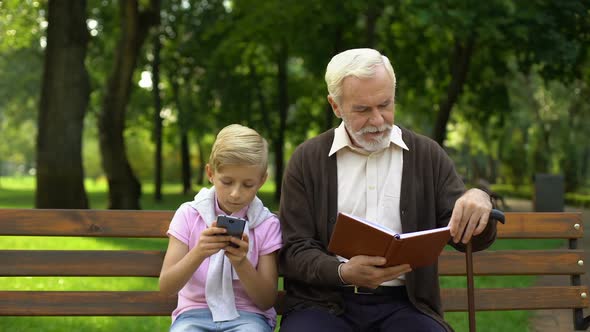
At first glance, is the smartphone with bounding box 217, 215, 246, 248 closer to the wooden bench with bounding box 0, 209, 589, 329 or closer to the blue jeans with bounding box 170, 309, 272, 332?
the blue jeans with bounding box 170, 309, 272, 332

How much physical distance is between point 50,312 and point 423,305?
1.86 m

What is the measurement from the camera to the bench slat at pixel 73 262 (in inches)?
173

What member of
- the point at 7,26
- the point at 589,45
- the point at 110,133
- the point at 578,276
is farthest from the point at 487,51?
the point at 578,276

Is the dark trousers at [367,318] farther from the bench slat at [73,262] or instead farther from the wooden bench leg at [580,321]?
the wooden bench leg at [580,321]

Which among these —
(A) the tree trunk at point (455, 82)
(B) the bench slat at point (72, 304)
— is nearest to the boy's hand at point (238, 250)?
(B) the bench slat at point (72, 304)

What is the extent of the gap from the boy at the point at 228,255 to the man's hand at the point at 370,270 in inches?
16.3

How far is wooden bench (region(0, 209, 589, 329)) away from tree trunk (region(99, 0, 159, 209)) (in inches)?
554

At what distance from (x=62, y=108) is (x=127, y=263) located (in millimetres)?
10812

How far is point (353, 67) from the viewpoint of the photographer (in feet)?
12.0

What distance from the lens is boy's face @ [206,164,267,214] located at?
142 inches

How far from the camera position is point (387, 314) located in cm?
378

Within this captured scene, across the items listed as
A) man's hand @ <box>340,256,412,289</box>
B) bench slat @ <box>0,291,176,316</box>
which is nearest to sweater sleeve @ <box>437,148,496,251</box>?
man's hand @ <box>340,256,412,289</box>

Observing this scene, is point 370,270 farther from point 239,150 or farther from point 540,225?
point 540,225

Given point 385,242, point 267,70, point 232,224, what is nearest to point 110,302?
point 232,224
